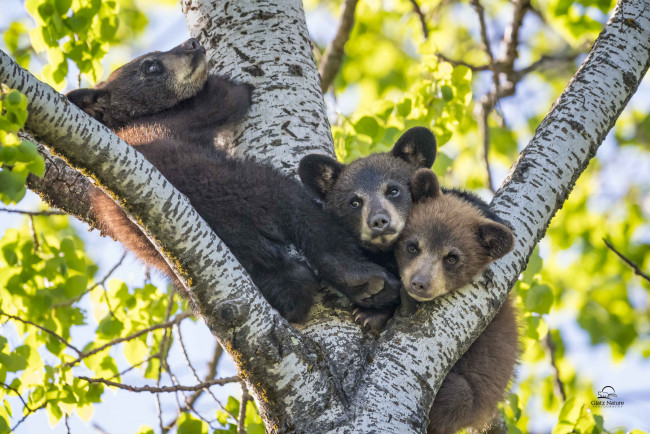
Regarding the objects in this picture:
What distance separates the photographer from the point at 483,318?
3670mm

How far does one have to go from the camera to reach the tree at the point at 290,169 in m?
2.96

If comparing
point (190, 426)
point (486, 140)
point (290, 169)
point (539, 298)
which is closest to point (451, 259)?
point (290, 169)

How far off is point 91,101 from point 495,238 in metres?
3.76

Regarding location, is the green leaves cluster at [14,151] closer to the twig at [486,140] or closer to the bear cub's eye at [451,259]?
the bear cub's eye at [451,259]

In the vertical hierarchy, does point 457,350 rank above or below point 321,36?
below

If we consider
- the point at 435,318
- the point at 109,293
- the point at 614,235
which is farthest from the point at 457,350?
the point at 614,235

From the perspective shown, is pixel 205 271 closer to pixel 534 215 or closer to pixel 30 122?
pixel 30 122

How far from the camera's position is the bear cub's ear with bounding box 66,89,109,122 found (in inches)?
227

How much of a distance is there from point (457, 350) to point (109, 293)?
3702 millimetres

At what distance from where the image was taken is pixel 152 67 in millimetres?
6141

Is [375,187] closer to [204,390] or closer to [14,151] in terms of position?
[204,390]

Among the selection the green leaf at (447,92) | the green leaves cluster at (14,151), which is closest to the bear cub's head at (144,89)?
the green leaf at (447,92)

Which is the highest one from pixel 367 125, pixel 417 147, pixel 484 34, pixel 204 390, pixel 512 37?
pixel 512 37

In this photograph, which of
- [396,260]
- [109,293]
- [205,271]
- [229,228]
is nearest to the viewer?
[205,271]
